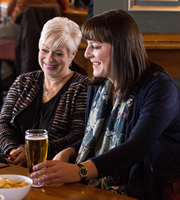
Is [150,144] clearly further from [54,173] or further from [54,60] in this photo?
[54,60]

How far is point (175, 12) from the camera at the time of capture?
106 inches

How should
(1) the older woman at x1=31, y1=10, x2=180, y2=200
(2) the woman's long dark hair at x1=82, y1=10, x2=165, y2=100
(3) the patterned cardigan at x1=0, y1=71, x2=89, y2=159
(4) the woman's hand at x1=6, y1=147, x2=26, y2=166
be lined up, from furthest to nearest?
(3) the patterned cardigan at x1=0, y1=71, x2=89, y2=159
(4) the woman's hand at x1=6, y1=147, x2=26, y2=166
(2) the woman's long dark hair at x1=82, y1=10, x2=165, y2=100
(1) the older woman at x1=31, y1=10, x2=180, y2=200

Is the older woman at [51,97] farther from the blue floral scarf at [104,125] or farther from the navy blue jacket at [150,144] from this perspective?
the navy blue jacket at [150,144]

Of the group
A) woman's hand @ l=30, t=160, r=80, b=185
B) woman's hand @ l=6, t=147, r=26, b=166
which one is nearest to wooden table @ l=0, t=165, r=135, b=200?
woman's hand @ l=30, t=160, r=80, b=185

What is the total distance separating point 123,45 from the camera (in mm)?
1692

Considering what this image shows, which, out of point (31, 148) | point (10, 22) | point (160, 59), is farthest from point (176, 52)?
point (10, 22)

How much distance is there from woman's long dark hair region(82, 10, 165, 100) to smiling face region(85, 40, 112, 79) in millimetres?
22

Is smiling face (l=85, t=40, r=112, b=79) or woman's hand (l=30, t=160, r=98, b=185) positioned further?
smiling face (l=85, t=40, r=112, b=79)

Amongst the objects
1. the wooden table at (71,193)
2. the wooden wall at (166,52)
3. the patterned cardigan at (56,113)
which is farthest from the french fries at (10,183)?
the wooden wall at (166,52)

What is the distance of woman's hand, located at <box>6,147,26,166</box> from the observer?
2.09 metres

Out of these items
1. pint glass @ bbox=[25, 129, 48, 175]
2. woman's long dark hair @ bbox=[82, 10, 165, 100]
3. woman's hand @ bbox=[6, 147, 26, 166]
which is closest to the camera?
pint glass @ bbox=[25, 129, 48, 175]

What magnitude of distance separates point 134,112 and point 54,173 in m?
0.46

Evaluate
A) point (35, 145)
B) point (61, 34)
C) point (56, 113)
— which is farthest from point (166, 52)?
point (35, 145)

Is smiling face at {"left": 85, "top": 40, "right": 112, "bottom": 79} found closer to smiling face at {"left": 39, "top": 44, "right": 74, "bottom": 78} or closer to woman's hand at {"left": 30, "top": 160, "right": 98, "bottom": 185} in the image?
woman's hand at {"left": 30, "top": 160, "right": 98, "bottom": 185}
